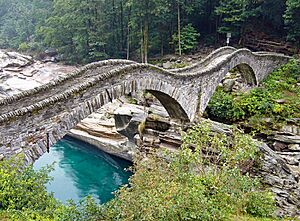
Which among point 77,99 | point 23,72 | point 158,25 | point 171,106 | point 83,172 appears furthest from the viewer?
point 23,72

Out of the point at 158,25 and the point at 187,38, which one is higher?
the point at 158,25

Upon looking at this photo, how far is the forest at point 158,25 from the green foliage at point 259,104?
21.3 feet

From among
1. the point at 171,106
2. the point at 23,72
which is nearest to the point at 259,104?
the point at 171,106

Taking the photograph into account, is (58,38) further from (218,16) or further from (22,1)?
(22,1)

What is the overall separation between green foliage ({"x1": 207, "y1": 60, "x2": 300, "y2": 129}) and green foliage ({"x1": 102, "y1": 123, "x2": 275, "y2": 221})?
6865 mm

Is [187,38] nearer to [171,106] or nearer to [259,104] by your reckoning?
[259,104]

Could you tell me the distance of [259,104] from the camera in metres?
14.9

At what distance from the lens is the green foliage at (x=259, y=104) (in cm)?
1427

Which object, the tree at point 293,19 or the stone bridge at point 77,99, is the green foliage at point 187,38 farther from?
the stone bridge at point 77,99

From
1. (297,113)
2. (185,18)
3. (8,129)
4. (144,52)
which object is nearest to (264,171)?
(297,113)

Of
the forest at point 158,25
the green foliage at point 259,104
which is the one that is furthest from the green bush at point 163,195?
the forest at point 158,25

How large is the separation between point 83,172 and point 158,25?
1713 centimetres

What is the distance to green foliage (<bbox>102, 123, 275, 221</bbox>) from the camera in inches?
226

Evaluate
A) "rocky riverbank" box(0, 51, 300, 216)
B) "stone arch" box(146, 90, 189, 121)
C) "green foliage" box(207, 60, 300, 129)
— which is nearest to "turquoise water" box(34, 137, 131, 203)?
"rocky riverbank" box(0, 51, 300, 216)
